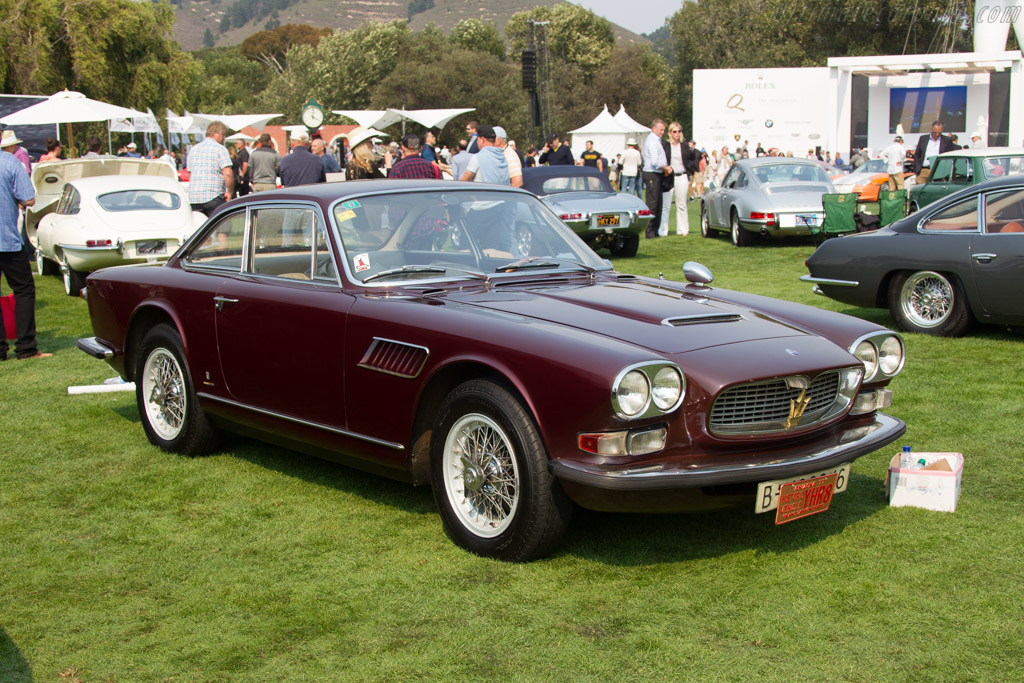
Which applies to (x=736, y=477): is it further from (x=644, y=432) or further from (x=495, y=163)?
(x=495, y=163)

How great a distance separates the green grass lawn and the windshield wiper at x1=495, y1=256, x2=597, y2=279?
1180 mm

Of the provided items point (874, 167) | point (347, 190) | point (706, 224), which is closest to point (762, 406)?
point (347, 190)

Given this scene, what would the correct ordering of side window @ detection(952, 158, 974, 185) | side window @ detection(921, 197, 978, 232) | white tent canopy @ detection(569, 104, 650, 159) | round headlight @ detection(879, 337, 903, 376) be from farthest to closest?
1. white tent canopy @ detection(569, 104, 650, 159)
2. side window @ detection(952, 158, 974, 185)
3. side window @ detection(921, 197, 978, 232)
4. round headlight @ detection(879, 337, 903, 376)

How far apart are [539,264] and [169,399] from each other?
2.37 m

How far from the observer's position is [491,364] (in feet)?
12.9

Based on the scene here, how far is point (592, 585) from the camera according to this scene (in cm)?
388

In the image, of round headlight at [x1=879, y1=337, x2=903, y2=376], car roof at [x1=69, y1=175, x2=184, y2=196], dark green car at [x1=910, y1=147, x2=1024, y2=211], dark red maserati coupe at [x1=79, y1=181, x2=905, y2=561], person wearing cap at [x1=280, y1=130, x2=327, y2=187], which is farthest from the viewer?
dark green car at [x1=910, y1=147, x2=1024, y2=211]

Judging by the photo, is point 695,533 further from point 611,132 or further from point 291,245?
point 611,132

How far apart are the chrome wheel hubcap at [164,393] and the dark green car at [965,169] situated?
39.6 feet

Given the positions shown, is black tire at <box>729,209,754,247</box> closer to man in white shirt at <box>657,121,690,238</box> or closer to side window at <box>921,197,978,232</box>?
man in white shirt at <box>657,121,690,238</box>

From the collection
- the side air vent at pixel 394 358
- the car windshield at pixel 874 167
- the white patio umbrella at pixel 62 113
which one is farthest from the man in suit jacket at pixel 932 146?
the side air vent at pixel 394 358

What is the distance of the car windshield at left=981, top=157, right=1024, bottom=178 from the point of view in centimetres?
1434

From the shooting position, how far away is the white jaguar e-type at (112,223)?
40.2ft

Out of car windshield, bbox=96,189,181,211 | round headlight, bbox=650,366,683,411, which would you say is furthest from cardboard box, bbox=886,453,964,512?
car windshield, bbox=96,189,181,211
